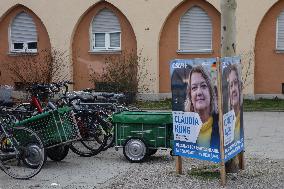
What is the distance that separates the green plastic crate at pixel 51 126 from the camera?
7922 millimetres

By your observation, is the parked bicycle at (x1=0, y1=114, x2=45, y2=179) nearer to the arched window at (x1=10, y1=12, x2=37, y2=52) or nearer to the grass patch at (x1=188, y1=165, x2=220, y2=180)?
the grass patch at (x1=188, y1=165, x2=220, y2=180)

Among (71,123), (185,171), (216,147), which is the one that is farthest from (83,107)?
(216,147)

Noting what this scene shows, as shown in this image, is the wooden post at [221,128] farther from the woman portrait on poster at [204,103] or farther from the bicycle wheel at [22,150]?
the bicycle wheel at [22,150]

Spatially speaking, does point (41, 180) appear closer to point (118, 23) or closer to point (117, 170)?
point (117, 170)

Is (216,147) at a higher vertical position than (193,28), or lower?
lower

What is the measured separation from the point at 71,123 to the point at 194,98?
222cm

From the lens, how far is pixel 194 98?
23.0 feet

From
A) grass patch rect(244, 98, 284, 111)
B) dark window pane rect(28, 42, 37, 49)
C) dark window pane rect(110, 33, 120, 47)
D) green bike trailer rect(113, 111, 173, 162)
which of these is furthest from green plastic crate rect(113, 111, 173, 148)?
dark window pane rect(28, 42, 37, 49)

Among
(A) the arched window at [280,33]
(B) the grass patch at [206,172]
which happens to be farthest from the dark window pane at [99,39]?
(B) the grass patch at [206,172]

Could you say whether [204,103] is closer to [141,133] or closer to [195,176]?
[195,176]

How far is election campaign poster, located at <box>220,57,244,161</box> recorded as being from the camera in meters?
Answer: 6.88

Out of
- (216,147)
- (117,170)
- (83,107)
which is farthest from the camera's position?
(83,107)

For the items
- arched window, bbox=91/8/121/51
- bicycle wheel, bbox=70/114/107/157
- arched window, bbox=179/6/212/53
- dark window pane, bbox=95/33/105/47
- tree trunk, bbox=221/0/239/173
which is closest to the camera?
tree trunk, bbox=221/0/239/173

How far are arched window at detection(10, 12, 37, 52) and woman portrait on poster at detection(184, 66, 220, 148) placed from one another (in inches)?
557
